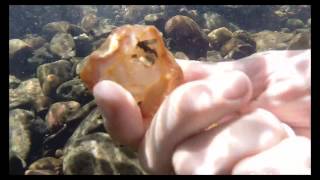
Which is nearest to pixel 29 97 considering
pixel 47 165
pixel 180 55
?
pixel 47 165

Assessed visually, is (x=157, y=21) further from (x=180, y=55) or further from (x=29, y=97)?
(x=29, y=97)

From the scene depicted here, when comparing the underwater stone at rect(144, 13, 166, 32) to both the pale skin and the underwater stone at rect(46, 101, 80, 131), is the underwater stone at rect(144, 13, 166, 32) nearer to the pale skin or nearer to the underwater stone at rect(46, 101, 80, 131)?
the underwater stone at rect(46, 101, 80, 131)

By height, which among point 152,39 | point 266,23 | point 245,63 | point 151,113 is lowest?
point 266,23

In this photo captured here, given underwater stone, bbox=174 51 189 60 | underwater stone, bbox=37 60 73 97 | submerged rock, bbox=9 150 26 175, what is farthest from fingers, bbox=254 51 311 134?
underwater stone, bbox=174 51 189 60

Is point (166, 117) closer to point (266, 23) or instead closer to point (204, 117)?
point (204, 117)

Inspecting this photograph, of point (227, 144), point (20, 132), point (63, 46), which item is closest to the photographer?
point (227, 144)

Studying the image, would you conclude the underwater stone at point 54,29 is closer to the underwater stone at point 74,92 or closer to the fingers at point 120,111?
the underwater stone at point 74,92
